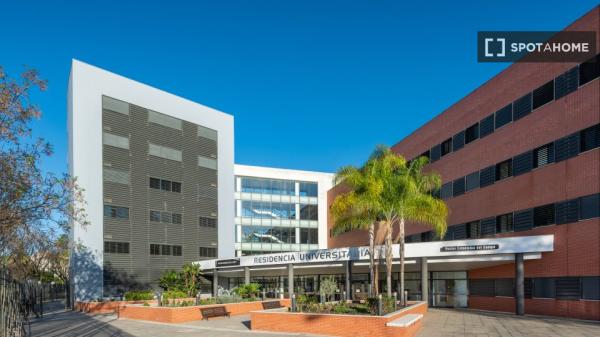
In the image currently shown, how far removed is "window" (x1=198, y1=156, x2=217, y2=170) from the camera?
50531 millimetres

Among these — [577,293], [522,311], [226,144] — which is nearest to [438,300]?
[522,311]

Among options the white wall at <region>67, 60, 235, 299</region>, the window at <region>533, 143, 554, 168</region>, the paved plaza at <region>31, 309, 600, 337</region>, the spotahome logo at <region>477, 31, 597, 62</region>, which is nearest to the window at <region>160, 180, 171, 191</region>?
the white wall at <region>67, 60, 235, 299</region>

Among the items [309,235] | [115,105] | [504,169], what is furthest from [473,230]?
[115,105]

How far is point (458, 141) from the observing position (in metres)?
35.4

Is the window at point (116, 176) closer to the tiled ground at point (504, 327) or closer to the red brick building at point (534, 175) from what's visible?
the red brick building at point (534, 175)

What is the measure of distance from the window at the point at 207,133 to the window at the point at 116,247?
46.7ft

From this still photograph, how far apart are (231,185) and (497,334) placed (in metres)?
38.6

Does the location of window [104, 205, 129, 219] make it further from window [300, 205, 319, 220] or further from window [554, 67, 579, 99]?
window [554, 67, 579, 99]

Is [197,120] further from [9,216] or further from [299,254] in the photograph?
[9,216]

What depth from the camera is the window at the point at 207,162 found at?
5053 centimetres

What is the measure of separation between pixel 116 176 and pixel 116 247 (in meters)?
6.40

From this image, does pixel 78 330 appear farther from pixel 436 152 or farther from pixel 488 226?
pixel 436 152

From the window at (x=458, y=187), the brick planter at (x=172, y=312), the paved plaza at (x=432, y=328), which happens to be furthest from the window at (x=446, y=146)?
the brick planter at (x=172, y=312)

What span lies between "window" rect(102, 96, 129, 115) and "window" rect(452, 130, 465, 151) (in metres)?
29.7
